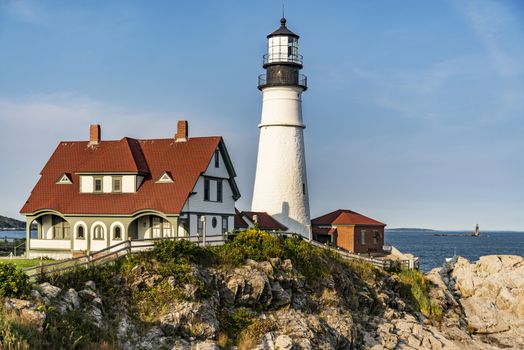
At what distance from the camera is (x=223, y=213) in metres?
35.3

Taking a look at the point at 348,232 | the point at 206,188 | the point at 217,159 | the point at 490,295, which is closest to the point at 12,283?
the point at 206,188

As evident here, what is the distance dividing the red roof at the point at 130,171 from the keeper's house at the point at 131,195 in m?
0.05

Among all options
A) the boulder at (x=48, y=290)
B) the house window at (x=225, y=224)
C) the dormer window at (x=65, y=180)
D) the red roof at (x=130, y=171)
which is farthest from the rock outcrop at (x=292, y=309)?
the dormer window at (x=65, y=180)

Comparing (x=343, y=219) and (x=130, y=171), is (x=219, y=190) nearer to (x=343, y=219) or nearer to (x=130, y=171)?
(x=130, y=171)

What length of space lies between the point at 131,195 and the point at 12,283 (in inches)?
595

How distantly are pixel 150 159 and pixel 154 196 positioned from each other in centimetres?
291

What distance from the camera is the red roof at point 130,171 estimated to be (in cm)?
3231

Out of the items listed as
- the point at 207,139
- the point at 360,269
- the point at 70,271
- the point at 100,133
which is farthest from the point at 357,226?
the point at 70,271

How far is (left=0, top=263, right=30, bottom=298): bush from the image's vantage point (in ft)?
58.7

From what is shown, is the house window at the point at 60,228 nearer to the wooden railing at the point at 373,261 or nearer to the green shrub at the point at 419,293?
the wooden railing at the point at 373,261

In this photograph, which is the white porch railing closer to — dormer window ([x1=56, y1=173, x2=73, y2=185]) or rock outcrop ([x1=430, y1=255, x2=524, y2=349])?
dormer window ([x1=56, y1=173, x2=73, y2=185])

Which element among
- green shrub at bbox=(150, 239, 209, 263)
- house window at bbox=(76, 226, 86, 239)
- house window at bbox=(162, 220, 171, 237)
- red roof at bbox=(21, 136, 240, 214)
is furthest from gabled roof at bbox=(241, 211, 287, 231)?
green shrub at bbox=(150, 239, 209, 263)

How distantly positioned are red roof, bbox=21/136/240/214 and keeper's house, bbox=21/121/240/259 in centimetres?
5

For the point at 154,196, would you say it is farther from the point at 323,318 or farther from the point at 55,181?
the point at 323,318
